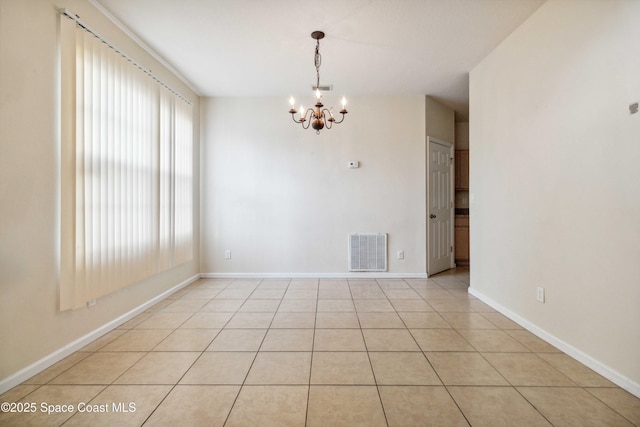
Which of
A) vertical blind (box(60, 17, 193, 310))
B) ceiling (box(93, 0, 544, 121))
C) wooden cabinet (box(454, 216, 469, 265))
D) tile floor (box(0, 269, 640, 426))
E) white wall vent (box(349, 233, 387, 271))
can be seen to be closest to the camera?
tile floor (box(0, 269, 640, 426))

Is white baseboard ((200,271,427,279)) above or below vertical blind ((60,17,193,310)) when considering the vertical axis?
below

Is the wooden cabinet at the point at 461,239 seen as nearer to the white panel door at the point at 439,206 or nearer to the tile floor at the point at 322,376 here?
the white panel door at the point at 439,206

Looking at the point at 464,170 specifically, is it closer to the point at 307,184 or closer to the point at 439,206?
the point at 439,206

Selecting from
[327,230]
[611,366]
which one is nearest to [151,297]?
[327,230]

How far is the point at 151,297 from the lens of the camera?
3178 millimetres

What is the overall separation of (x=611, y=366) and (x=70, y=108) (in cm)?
412

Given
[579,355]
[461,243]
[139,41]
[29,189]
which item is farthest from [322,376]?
[461,243]

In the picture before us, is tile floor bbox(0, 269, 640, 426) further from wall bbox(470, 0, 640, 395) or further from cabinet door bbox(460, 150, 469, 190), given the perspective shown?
cabinet door bbox(460, 150, 469, 190)

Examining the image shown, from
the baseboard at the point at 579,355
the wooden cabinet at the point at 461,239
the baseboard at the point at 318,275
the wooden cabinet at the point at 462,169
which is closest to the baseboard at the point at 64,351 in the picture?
the baseboard at the point at 318,275

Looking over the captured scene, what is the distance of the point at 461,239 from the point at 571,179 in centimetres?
347

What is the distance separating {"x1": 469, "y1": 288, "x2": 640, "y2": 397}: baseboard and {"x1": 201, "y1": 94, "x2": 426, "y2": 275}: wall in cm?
173

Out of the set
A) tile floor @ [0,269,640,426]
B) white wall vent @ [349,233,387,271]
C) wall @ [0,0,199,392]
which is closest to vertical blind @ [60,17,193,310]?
wall @ [0,0,199,392]

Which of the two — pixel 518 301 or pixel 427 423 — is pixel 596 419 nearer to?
pixel 427 423

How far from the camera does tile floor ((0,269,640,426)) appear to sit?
1491 mm
